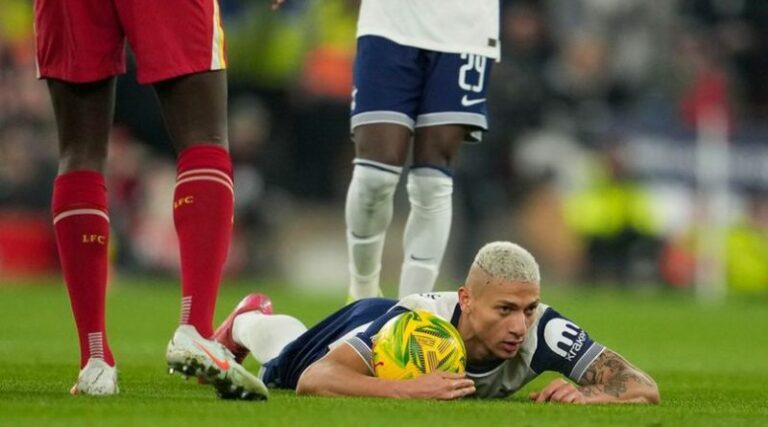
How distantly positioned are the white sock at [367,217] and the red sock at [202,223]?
1.94 meters

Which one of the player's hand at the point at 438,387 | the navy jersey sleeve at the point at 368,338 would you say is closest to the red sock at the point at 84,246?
the navy jersey sleeve at the point at 368,338

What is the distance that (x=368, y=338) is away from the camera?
543 cm

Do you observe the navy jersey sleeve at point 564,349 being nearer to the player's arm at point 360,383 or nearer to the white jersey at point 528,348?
the white jersey at point 528,348

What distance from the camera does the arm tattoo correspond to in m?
5.36

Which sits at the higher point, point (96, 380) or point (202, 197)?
point (202, 197)

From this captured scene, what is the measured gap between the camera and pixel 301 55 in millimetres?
17859

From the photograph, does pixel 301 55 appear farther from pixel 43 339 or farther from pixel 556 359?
pixel 556 359

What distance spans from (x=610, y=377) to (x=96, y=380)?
5.45 ft

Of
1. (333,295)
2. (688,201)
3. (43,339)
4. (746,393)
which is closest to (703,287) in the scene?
(688,201)

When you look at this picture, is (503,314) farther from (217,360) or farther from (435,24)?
(435,24)

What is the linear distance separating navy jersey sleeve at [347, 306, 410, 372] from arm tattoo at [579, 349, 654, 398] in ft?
2.16

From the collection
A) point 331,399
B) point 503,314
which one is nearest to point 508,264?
point 503,314

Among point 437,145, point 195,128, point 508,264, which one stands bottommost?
point 508,264

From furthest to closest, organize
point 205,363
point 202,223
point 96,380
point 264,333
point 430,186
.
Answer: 1. point 430,186
2. point 264,333
3. point 96,380
4. point 202,223
5. point 205,363
